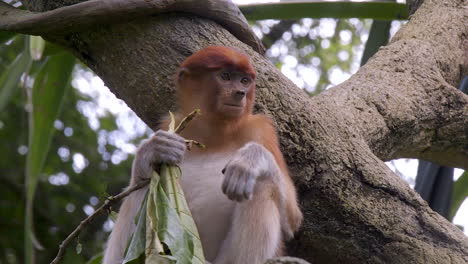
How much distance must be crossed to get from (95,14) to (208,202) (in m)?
0.92

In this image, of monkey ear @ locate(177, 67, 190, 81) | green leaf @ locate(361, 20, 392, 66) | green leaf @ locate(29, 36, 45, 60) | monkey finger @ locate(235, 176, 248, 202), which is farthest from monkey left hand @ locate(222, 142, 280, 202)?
green leaf @ locate(361, 20, 392, 66)

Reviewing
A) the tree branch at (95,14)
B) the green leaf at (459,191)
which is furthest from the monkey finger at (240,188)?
the green leaf at (459,191)

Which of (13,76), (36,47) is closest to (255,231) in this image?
(36,47)

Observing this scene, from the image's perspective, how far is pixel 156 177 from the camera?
2.19 meters

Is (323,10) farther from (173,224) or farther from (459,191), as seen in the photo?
(173,224)

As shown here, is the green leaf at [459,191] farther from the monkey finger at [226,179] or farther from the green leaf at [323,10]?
the monkey finger at [226,179]

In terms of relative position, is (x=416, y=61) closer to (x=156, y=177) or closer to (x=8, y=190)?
(x=156, y=177)

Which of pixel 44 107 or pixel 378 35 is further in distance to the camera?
pixel 378 35

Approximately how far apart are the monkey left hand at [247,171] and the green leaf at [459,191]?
192 centimetres

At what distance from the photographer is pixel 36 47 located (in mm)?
3309

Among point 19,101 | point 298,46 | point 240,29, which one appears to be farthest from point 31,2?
point 298,46

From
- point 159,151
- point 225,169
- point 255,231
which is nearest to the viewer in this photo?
point 159,151

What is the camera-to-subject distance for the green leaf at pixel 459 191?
4.16 metres

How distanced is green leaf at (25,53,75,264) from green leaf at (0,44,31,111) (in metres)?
0.11
